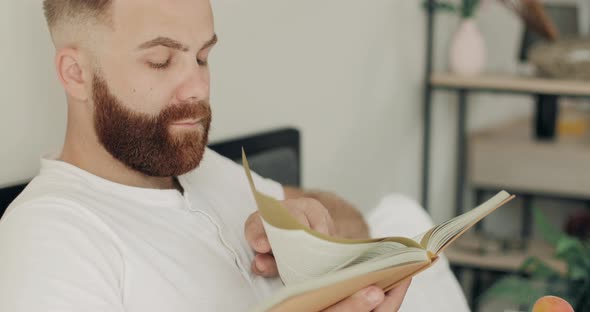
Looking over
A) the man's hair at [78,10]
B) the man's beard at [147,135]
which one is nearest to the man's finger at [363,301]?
the man's beard at [147,135]

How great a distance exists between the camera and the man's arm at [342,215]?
146 centimetres

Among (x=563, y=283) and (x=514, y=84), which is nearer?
(x=563, y=283)

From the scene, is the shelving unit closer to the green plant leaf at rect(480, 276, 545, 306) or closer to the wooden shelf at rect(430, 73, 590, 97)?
the wooden shelf at rect(430, 73, 590, 97)

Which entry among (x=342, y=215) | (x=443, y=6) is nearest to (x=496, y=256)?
(x=443, y=6)

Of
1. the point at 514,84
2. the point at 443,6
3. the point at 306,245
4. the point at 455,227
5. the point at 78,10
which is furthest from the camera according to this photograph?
the point at 443,6

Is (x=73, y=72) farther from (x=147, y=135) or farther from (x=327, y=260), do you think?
(x=327, y=260)

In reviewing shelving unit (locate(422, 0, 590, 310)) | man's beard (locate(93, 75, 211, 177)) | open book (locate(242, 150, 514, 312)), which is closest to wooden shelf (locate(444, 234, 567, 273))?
shelving unit (locate(422, 0, 590, 310))

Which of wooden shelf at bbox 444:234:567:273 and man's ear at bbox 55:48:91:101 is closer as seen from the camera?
man's ear at bbox 55:48:91:101

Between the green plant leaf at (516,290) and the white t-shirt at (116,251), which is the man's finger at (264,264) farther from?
the green plant leaf at (516,290)

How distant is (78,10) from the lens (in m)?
1.05

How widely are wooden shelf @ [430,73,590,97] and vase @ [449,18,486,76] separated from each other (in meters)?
0.04

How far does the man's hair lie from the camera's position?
3.42ft

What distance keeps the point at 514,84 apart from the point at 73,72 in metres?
1.63

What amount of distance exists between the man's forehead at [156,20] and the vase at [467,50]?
1.60 meters
